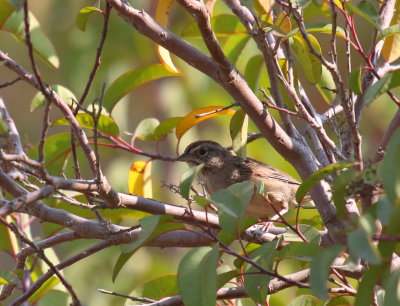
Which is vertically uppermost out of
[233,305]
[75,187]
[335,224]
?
[75,187]

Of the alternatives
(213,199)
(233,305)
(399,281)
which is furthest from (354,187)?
(233,305)

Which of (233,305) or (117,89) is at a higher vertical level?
(117,89)

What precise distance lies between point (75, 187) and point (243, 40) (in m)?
2.17

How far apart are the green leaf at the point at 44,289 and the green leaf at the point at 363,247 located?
2482mm

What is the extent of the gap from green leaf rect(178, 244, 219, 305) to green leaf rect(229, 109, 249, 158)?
1287 mm

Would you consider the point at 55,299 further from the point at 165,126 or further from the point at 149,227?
the point at 149,227

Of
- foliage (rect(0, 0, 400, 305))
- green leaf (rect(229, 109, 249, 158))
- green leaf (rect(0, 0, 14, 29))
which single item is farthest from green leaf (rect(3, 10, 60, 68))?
A: green leaf (rect(229, 109, 249, 158))

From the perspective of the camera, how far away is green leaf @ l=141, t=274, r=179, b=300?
12.9ft

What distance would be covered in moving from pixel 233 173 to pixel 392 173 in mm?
3998

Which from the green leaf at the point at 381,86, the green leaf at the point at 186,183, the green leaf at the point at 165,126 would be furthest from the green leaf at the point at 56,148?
the green leaf at the point at 381,86

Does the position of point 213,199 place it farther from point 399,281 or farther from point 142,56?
point 142,56

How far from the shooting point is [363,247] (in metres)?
1.84

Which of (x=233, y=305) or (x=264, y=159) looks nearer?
(x=233, y=305)

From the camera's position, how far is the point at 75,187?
9.04 ft
